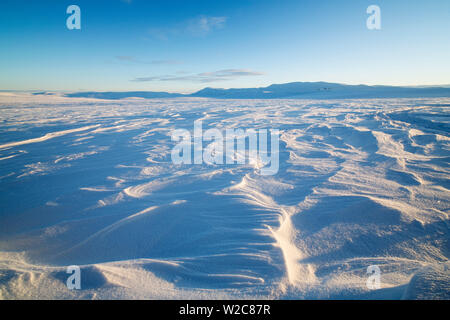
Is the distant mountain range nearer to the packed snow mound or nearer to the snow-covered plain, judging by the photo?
the snow-covered plain

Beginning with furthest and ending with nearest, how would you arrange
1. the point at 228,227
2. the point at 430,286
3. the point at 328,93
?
the point at 328,93 → the point at 228,227 → the point at 430,286

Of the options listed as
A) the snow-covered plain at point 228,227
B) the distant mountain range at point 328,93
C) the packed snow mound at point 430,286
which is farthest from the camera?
the distant mountain range at point 328,93

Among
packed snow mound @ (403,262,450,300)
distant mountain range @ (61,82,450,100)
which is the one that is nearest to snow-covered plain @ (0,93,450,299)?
packed snow mound @ (403,262,450,300)

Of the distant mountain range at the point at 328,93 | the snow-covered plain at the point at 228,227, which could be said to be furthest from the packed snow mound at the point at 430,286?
the distant mountain range at the point at 328,93

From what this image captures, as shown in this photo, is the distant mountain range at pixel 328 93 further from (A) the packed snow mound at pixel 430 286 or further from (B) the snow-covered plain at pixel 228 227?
(A) the packed snow mound at pixel 430 286

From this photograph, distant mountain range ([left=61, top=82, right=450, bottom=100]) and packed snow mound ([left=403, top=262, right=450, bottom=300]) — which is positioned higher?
distant mountain range ([left=61, top=82, right=450, bottom=100])

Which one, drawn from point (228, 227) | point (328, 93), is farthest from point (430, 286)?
point (328, 93)

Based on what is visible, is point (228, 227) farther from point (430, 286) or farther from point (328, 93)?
point (328, 93)
